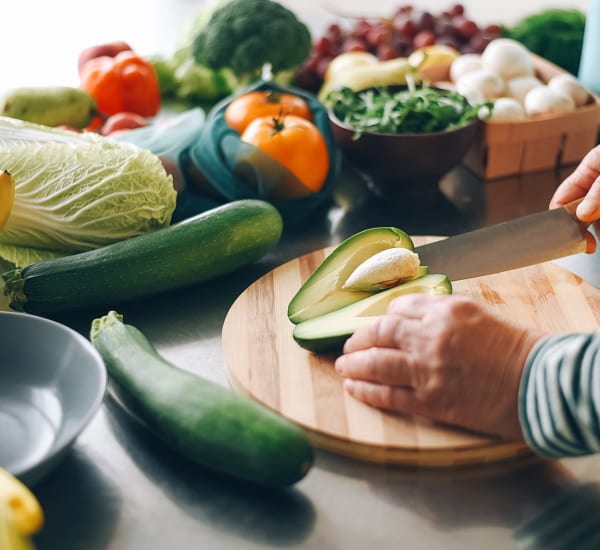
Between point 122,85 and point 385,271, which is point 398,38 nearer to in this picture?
point 122,85

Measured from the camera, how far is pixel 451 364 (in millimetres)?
827

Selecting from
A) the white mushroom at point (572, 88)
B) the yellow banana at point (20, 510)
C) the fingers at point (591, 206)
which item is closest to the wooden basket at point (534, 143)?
the white mushroom at point (572, 88)

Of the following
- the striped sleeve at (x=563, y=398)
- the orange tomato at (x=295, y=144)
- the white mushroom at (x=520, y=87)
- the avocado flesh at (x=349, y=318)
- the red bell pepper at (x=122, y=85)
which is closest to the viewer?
the striped sleeve at (x=563, y=398)

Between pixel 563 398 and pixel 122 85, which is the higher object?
pixel 563 398

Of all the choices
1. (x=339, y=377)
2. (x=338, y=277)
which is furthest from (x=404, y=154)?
(x=339, y=377)

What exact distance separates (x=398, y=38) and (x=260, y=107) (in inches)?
27.1

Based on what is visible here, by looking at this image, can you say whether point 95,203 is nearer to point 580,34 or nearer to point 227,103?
point 227,103

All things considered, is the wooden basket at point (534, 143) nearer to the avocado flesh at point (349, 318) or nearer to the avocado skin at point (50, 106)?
the avocado flesh at point (349, 318)

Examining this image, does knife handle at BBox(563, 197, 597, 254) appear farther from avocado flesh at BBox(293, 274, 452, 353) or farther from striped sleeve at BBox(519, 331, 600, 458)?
striped sleeve at BBox(519, 331, 600, 458)

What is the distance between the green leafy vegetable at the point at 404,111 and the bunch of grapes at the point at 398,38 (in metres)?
0.48

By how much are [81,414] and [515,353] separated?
1.53ft

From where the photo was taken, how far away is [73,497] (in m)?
0.84

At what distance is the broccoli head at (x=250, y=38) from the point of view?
186 centimetres

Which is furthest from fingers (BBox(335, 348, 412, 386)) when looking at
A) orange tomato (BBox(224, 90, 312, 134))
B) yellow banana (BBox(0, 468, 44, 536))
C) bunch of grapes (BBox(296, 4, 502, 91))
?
bunch of grapes (BBox(296, 4, 502, 91))
